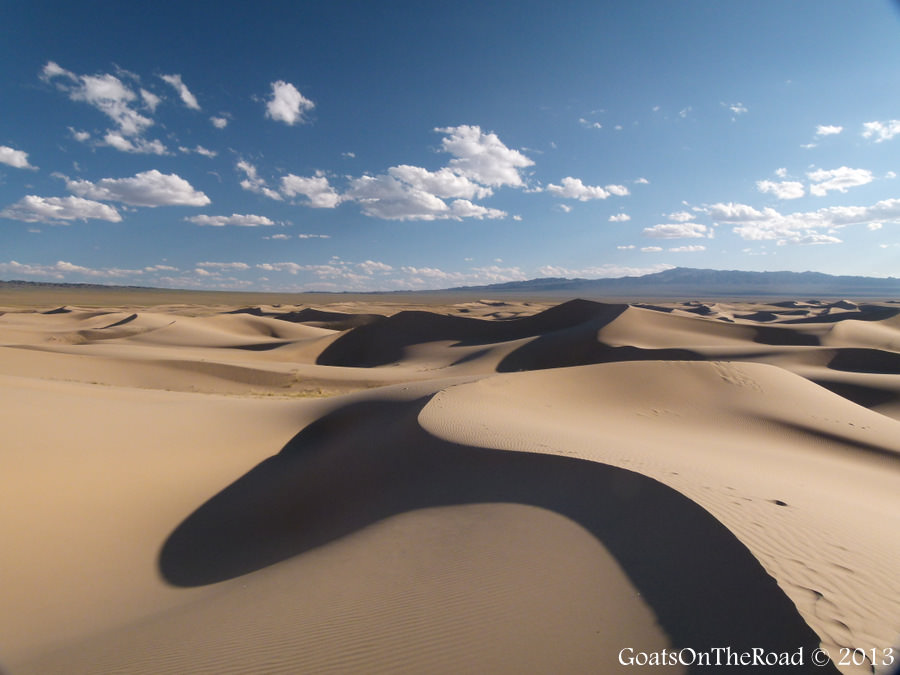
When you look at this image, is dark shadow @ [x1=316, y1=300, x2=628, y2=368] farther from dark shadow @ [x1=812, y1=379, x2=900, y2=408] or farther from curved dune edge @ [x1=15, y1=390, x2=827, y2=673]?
curved dune edge @ [x1=15, y1=390, x2=827, y2=673]

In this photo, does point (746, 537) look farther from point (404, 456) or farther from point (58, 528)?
point (58, 528)

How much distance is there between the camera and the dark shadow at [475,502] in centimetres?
300

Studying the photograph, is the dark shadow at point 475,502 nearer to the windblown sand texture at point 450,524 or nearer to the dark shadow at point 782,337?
the windblown sand texture at point 450,524

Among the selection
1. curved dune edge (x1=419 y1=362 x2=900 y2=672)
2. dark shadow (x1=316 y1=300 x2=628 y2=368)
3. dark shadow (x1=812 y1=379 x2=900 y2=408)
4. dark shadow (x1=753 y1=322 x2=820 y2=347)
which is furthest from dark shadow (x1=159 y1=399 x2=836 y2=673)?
dark shadow (x1=753 y1=322 x2=820 y2=347)

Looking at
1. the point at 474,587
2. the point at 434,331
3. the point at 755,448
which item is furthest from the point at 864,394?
the point at 434,331

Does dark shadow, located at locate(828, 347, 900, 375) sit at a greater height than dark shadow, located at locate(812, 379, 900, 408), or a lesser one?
greater

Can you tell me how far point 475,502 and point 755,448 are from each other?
6132 millimetres

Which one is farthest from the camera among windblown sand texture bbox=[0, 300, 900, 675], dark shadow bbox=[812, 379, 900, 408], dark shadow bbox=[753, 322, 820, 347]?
dark shadow bbox=[753, 322, 820, 347]

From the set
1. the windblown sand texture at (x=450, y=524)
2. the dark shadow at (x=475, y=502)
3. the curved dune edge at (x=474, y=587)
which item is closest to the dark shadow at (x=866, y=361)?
the windblown sand texture at (x=450, y=524)

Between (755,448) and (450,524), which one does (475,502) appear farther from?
(755,448)

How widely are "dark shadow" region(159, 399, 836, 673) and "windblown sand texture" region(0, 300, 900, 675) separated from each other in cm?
3

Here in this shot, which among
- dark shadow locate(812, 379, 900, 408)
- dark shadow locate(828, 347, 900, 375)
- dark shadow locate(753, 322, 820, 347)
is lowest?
dark shadow locate(812, 379, 900, 408)

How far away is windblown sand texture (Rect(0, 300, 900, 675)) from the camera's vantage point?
307 centimetres

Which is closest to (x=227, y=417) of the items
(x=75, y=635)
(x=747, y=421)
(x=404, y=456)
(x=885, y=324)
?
(x=404, y=456)
